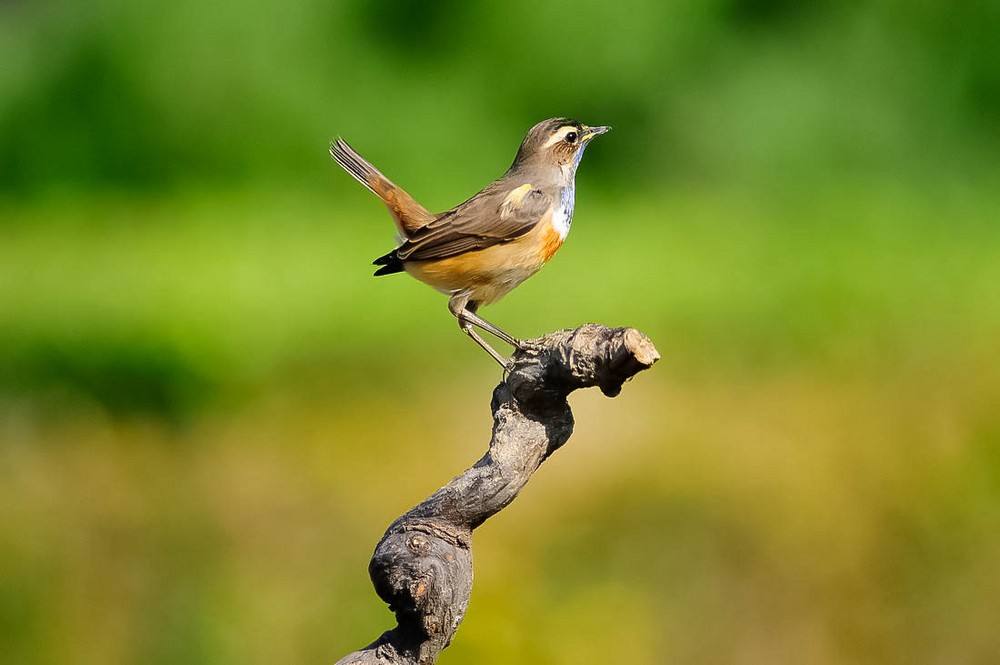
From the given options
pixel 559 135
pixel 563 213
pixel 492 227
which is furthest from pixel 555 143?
pixel 492 227

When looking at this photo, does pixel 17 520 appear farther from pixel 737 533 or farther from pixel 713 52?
pixel 713 52

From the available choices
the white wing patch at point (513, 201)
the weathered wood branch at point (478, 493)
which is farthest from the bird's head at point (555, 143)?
the weathered wood branch at point (478, 493)

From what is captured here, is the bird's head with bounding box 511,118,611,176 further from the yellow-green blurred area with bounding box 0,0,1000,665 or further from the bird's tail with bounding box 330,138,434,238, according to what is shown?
the yellow-green blurred area with bounding box 0,0,1000,665

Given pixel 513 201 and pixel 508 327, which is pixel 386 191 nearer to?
pixel 513 201

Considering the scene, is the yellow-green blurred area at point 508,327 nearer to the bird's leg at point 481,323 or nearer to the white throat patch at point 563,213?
the bird's leg at point 481,323

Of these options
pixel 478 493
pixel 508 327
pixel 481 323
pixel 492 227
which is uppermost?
pixel 508 327

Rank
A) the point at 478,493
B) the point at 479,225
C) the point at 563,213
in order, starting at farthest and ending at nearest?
the point at 563,213 → the point at 479,225 → the point at 478,493

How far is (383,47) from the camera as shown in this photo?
6277 mm

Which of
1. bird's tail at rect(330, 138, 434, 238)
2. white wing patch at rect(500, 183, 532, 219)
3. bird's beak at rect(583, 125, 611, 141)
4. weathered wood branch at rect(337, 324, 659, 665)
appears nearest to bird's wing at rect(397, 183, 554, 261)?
white wing patch at rect(500, 183, 532, 219)

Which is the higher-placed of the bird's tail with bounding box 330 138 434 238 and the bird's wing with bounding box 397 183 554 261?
the bird's tail with bounding box 330 138 434 238

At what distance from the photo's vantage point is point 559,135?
3.75 m

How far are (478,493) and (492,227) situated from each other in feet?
3.60

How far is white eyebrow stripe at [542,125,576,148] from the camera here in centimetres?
374

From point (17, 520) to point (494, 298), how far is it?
6.76 ft
